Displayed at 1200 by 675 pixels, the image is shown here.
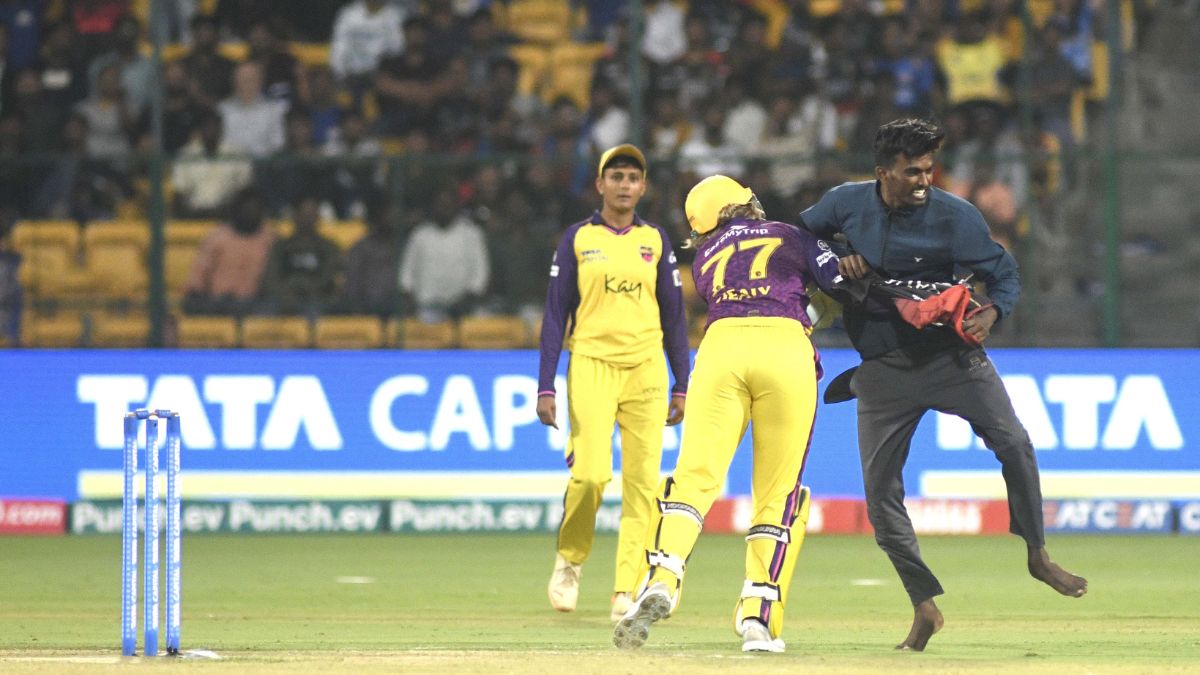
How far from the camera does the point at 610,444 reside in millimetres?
10562

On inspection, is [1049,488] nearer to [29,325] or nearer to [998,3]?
[998,3]

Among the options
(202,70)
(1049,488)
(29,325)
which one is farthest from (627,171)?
(202,70)

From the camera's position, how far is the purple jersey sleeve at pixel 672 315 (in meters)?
10.6

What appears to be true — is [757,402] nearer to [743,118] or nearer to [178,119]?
[743,118]

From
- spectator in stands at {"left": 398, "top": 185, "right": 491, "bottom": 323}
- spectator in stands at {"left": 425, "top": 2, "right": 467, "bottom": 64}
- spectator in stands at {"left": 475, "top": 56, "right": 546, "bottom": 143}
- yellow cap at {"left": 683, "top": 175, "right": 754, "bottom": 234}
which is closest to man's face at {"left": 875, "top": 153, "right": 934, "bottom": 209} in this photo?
yellow cap at {"left": 683, "top": 175, "right": 754, "bottom": 234}

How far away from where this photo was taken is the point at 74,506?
1539cm

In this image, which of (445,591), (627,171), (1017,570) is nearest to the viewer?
(627,171)

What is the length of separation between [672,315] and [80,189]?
24.8ft

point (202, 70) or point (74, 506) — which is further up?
point (202, 70)

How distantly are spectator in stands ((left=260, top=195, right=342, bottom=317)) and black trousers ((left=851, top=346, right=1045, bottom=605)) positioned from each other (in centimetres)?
800

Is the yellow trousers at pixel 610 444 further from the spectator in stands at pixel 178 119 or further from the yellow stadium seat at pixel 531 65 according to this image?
the yellow stadium seat at pixel 531 65

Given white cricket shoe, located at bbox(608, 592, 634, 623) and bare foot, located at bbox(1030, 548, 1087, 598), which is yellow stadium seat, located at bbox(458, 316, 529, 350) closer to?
white cricket shoe, located at bbox(608, 592, 634, 623)

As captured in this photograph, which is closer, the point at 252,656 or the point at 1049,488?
the point at 252,656

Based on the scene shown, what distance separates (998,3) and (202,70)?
7322 mm
